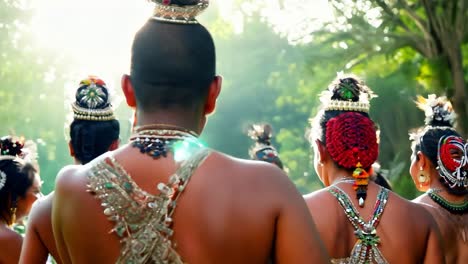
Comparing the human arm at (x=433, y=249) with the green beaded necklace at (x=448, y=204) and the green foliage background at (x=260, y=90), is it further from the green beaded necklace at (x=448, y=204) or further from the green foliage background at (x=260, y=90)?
the green foliage background at (x=260, y=90)

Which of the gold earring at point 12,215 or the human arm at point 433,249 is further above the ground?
the human arm at point 433,249

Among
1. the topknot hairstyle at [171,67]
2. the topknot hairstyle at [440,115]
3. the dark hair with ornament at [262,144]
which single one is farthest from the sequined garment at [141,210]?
the dark hair with ornament at [262,144]

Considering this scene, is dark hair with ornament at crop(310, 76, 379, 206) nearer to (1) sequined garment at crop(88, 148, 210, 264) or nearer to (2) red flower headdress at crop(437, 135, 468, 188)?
(2) red flower headdress at crop(437, 135, 468, 188)

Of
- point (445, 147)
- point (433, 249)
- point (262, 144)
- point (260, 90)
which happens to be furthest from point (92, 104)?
point (260, 90)

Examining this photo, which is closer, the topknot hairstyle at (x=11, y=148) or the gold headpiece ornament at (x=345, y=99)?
the gold headpiece ornament at (x=345, y=99)

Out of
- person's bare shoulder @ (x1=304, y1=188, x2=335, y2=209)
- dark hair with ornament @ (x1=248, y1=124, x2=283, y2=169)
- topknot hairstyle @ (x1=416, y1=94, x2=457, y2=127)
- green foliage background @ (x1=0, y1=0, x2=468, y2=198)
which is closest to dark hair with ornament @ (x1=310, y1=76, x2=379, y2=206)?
person's bare shoulder @ (x1=304, y1=188, x2=335, y2=209)

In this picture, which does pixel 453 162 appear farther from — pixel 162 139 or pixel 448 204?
pixel 162 139

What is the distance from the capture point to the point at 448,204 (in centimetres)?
631

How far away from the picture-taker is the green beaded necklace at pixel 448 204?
6305mm

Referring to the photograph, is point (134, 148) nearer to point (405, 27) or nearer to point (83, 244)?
point (83, 244)

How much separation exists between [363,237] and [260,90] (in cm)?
4635

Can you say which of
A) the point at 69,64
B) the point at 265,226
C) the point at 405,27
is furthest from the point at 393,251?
the point at 69,64

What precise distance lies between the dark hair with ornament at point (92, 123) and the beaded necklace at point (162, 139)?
7.01 ft

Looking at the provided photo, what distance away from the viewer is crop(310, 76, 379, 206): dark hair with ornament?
5.38 m
